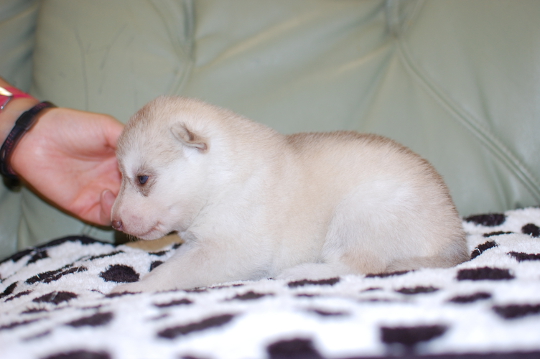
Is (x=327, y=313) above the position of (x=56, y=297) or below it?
above

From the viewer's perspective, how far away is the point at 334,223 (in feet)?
6.02

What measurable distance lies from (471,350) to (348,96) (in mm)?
1871

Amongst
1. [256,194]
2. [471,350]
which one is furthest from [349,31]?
[471,350]

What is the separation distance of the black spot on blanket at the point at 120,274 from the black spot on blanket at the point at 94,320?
28.0 inches

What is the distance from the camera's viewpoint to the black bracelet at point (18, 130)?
2.37 m

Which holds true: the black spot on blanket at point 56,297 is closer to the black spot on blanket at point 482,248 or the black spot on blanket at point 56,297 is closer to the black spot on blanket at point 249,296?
the black spot on blanket at point 249,296

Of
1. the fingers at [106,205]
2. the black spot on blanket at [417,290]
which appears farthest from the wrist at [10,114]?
the black spot on blanket at [417,290]

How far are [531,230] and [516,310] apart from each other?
48.7 inches

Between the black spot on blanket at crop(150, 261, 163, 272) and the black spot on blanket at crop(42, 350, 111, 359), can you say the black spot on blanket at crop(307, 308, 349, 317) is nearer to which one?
the black spot on blanket at crop(42, 350, 111, 359)

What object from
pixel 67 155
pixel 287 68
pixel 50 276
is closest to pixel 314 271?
pixel 50 276

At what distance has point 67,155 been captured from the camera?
8.73ft

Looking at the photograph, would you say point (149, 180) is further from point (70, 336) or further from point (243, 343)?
point (243, 343)

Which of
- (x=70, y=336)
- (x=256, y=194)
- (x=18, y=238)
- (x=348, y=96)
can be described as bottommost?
(x=18, y=238)

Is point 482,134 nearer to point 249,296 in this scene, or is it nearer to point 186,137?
point 186,137
